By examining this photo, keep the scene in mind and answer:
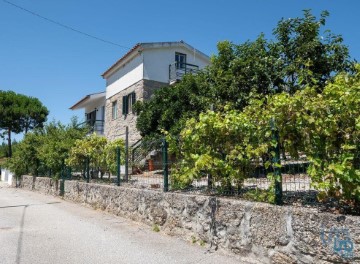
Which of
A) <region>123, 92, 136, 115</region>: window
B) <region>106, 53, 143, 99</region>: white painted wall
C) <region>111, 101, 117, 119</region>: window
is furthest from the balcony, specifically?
<region>111, 101, 117, 119</region>: window

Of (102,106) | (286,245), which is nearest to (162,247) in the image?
(286,245)

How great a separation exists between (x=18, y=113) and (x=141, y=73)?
923 inches

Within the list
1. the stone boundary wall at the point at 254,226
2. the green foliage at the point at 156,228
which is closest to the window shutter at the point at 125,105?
the stone boundary wall at the point at 254,226

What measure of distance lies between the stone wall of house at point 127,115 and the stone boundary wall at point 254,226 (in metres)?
14.4

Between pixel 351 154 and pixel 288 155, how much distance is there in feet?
3.57

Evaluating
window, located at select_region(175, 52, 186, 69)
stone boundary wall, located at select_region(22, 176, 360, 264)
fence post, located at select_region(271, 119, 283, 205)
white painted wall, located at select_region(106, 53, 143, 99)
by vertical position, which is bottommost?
stone boundary wall, located at select_region(22, 176, 360, 264)

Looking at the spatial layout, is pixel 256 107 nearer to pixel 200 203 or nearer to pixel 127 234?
A: pixel 200 203

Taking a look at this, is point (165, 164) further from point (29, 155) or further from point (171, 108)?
point (29, 155)

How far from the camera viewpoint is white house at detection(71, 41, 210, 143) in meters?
22.9

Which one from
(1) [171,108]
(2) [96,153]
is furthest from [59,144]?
(1) [171,108]

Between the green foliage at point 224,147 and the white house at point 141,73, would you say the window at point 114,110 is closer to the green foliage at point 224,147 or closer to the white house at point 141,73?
the white house at point 141,73

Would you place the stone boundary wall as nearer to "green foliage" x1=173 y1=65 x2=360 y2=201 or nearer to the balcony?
"green foliage" x1=173 y1=65 x2=360 y2=201

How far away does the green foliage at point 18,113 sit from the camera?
130 feet

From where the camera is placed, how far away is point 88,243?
652 cm
